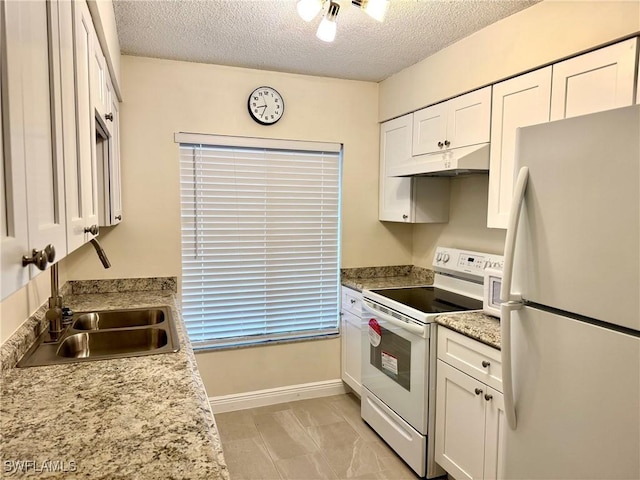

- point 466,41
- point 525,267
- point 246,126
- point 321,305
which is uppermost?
point 466,41

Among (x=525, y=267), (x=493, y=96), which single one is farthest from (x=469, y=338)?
(x=493, y=96)

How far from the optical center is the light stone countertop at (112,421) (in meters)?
0.86

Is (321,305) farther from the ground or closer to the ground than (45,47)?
closer to the ground

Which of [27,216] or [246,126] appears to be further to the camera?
[246,126]

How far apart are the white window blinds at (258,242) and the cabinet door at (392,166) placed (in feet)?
1.19

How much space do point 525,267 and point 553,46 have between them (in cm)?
115

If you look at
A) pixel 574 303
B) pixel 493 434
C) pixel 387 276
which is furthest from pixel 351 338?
pixel 574 303

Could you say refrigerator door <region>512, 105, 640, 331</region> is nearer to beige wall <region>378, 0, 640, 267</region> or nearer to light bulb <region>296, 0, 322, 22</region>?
beige wall <region>378, 0, 640, 267</region>

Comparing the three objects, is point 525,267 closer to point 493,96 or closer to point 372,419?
point 493,96

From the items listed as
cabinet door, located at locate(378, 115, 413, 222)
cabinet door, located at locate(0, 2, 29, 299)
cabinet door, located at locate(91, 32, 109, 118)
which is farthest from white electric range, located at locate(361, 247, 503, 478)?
cabinet door, located at locate(0, 2, 29, 299)

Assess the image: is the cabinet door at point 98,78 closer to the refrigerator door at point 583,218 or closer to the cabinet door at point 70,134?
the cabinet door at point 70,134

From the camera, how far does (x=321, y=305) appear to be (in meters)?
3.36

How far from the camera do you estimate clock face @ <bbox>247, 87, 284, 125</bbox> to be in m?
2.97

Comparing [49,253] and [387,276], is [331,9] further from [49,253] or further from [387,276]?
[387,276]
